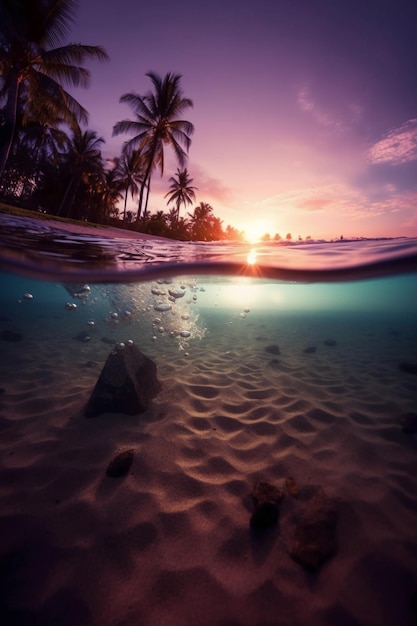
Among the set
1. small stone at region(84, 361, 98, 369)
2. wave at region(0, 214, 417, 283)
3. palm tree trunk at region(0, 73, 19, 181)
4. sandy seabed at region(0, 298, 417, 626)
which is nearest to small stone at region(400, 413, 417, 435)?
sandy seabed at region(0, 298, 417, 626)

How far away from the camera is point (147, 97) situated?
22.8m

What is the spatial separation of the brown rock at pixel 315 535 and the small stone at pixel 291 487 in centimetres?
26

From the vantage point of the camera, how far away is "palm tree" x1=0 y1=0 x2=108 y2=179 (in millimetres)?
13227

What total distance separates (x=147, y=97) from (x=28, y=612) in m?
29.0

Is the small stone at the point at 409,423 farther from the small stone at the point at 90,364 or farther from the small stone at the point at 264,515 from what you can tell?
the small stone at the point at 90,364

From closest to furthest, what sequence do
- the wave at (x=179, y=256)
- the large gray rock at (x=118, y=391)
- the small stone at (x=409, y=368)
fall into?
the large gray rock at (x=118, y=391) < the wave at (x=179, y=256) < the small stone at (x=409, y=368)

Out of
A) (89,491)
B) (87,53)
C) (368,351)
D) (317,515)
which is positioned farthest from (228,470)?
(87,53)

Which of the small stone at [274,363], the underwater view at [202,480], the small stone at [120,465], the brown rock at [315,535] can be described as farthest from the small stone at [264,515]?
the small stone at [274,363]

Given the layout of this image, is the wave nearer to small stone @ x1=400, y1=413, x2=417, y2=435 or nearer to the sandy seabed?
the sandy seabed

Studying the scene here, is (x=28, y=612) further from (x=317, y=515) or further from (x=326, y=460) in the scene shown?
(x=326, y=460)

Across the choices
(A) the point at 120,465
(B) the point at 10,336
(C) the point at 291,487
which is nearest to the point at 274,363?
(C) the point at 291,487

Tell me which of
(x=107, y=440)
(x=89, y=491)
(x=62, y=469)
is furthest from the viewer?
(x=107, y=440)

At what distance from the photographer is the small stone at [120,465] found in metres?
4.14

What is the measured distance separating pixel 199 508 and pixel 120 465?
1.35m
